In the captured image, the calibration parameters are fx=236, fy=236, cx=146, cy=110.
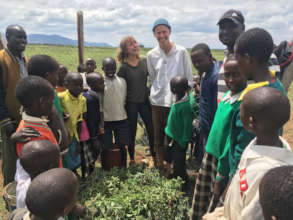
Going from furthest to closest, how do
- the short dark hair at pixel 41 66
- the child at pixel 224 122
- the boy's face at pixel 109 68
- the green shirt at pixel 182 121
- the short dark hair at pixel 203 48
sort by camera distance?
the boy's face at pixel 109 68 → the green shirt at pixel 182 121 → the short dark hair at pixel 203 48 → the short dark hair at pixel 41 66 → the child at pixel 224 122

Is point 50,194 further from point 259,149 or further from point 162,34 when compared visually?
point 162,34

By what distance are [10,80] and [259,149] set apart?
3.02 metres

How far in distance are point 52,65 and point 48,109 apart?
69 centimetres

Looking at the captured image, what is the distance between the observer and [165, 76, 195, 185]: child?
128 inches

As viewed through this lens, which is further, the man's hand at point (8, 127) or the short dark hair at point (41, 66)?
the man's hand at point (8, 127)

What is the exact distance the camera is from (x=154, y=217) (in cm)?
254

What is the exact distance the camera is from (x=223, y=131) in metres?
2.05

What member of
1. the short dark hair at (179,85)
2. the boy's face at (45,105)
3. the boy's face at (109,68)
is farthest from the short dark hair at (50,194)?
the boy's face at (109,68)

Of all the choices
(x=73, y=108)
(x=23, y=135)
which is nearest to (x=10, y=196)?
(x=23, y=135)

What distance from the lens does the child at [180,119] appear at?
3258 mm

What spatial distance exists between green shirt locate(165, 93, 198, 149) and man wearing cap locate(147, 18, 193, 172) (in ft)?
1.84

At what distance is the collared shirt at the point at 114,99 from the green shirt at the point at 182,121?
3.03 feet

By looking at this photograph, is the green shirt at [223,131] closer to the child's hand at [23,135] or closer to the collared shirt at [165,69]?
the child's hand at [23,135]

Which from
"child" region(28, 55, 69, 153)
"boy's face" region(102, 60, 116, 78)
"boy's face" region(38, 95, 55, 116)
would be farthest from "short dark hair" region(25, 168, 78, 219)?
"boy's face" region(102, 60, 116, 78)
